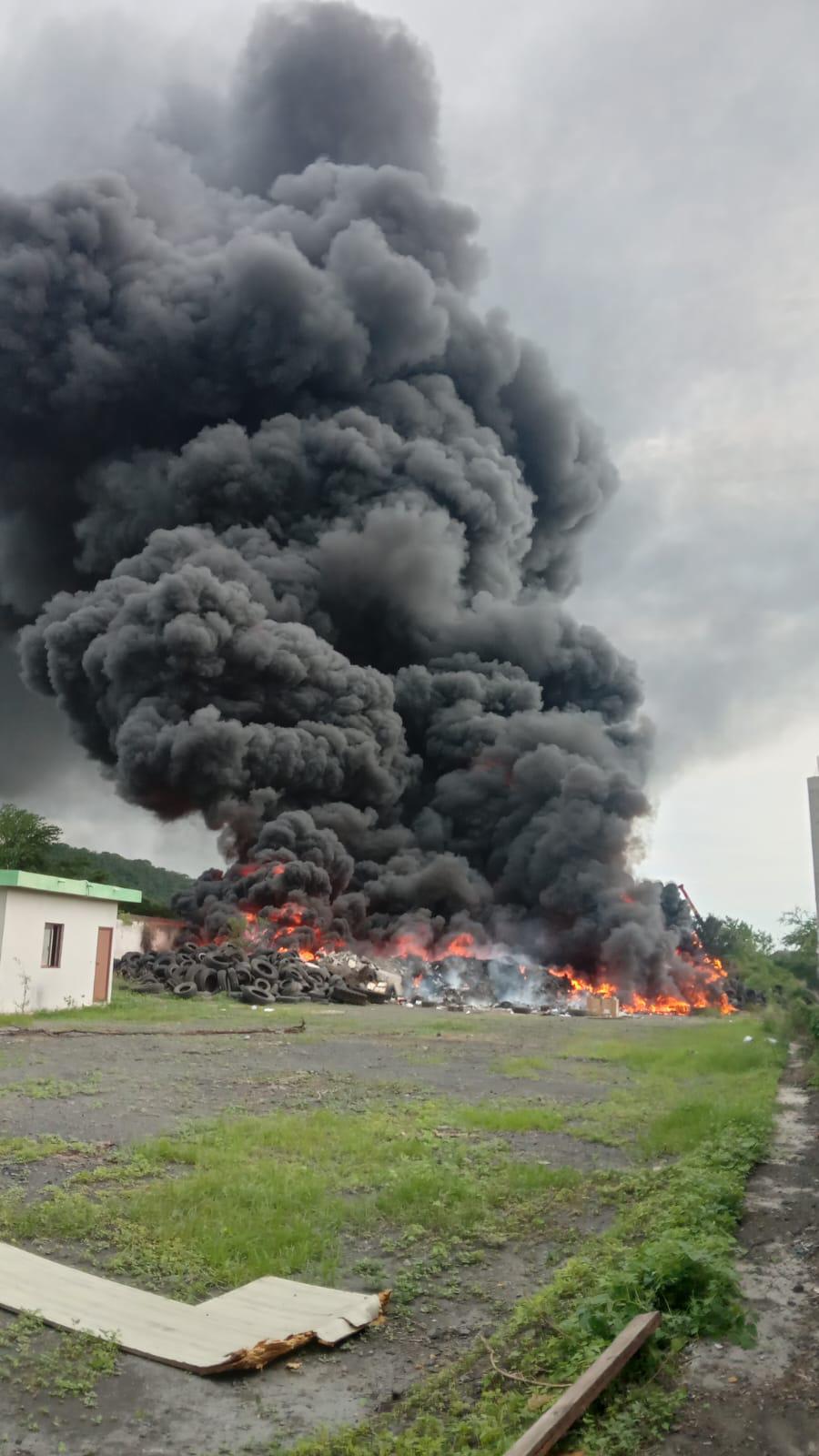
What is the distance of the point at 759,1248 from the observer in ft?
22.4

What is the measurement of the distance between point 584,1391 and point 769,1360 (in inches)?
50.0

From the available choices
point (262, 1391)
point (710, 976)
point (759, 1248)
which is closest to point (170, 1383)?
point (262, 1391)

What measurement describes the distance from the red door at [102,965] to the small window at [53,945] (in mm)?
1869

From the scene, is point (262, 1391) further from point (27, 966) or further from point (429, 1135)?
point (27, 966)

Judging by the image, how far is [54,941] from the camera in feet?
77.6

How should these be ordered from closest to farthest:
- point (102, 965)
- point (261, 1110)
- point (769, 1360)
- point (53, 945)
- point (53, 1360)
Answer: point (53, 1360)
point (769, 1360)
point (261, 1110)
point (53, 945)
point (102, 965)

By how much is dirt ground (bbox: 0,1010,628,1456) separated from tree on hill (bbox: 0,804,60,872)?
28850 mm

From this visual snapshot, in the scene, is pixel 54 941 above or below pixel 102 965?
above

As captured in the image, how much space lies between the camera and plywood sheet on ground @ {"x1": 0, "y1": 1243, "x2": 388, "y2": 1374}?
4895 mm

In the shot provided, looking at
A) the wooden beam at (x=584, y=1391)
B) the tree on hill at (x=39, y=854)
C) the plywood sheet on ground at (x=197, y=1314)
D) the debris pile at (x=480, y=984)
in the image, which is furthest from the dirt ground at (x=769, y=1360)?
the tree on hill at (x=39, y=854)

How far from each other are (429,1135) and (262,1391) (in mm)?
5644

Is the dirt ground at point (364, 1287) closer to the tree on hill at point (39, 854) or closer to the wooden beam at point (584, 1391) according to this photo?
the wooden beam at point (584, 1391)

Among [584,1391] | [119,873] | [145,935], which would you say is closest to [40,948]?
[145,935]

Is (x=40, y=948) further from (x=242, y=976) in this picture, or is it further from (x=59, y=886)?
(x=242, y=976)
